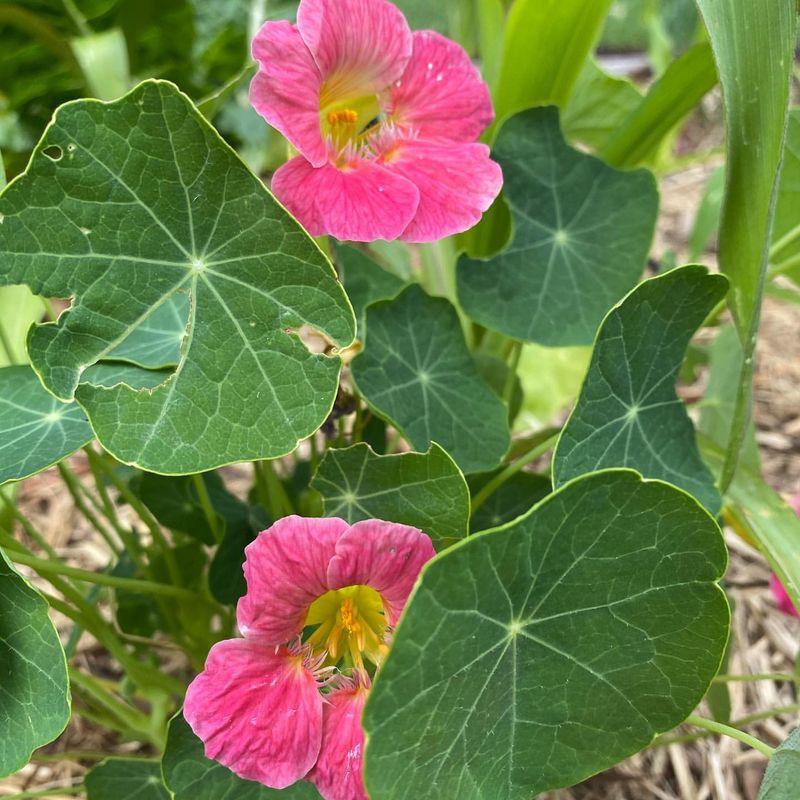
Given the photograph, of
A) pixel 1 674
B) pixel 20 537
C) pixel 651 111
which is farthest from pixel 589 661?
pixel 20 537

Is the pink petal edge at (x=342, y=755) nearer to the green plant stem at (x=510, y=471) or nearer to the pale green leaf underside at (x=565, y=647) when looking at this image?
the pale green leaf underside at (x=565, y=647)

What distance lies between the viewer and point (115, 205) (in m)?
0.61

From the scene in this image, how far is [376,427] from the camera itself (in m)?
0.90

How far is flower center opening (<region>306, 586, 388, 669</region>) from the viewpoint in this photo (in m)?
0.65

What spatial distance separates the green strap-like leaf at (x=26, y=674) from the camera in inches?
23.1

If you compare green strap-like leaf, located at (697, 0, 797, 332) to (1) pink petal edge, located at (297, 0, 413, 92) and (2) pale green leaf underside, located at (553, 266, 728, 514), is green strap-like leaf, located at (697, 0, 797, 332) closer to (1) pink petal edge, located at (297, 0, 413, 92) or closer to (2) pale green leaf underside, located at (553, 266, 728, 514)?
(2) pale green leaf underside, located at (553, 266, 728, 514)

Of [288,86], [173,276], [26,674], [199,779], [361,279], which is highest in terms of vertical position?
[288,86]

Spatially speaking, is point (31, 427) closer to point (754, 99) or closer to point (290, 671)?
point (290, 671)

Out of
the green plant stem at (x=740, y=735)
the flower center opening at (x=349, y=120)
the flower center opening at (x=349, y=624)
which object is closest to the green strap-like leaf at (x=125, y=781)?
the flower center opening at (x=349, y=624)

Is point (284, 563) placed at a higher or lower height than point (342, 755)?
higher

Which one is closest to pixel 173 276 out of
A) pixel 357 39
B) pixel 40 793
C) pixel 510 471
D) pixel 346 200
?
pixel 346 200

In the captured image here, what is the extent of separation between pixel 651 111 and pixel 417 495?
26.3 inches

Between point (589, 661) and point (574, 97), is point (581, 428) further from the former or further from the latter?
point (574, 97)

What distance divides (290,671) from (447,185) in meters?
0.41
